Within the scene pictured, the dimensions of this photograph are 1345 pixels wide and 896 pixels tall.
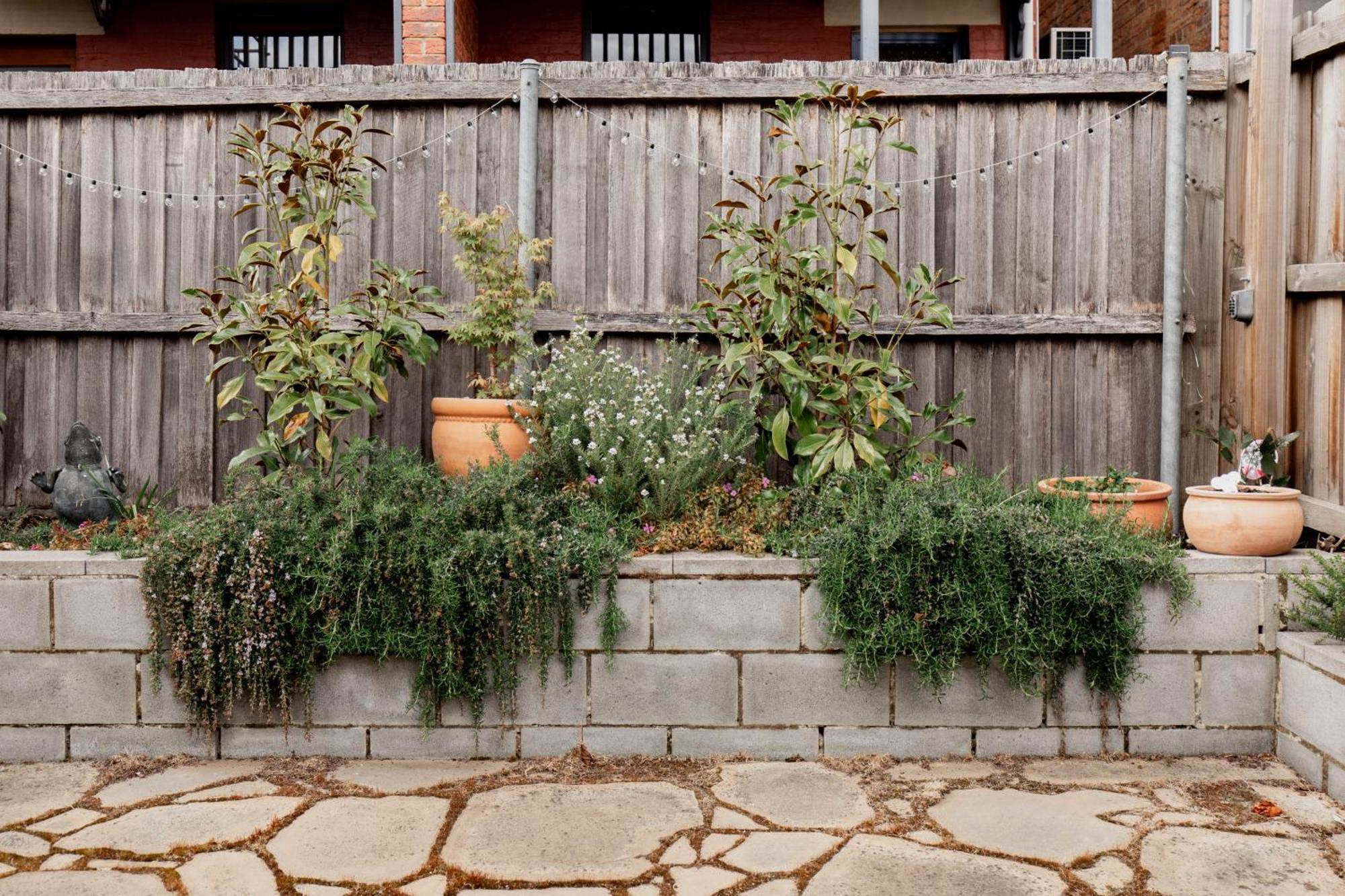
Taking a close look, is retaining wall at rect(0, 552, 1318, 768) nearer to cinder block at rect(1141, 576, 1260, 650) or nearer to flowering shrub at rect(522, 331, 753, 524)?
cinder block at rect(1141, 576, 1260, 650)

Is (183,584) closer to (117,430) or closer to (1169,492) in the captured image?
(117,430)

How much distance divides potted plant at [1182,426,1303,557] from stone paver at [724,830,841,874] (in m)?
1.70

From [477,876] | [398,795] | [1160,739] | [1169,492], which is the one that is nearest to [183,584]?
[398,795]

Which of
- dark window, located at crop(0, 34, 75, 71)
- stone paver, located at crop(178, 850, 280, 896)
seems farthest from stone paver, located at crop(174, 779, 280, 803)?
dark window, located at crop(0, 34, 75, 71)

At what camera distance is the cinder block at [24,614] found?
349 cm

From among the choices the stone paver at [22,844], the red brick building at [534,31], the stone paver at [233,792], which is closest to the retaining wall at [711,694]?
the stone paver at [233,792]

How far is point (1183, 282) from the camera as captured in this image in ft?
14.4

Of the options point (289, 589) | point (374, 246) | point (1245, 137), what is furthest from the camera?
point (374, 246)

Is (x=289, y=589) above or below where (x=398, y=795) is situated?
above

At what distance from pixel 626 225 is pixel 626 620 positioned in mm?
1825

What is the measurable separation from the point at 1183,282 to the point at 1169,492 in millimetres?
980

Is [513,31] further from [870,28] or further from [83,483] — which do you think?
[83,483]

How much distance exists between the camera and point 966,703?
11.3 ft

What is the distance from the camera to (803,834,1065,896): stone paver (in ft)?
8.29
